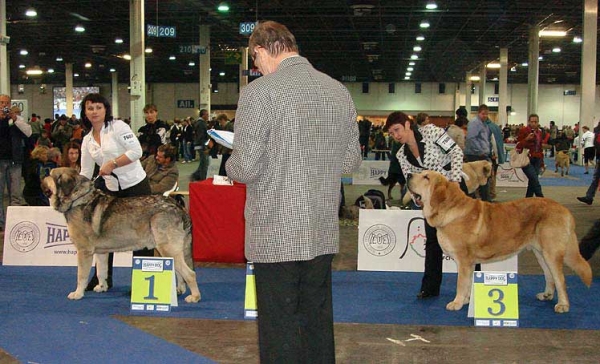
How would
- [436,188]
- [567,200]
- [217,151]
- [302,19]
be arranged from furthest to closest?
[302,19], [217,151], [567,200], [436,188]

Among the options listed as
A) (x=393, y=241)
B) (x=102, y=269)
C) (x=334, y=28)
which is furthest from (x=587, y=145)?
(x=102, y=269)

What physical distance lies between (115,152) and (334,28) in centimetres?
2560

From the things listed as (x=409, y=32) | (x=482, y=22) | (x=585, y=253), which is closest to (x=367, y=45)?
(x=409, y=32)

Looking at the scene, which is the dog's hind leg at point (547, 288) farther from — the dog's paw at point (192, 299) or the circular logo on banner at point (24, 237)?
the circular logo on banner at point (24, 237)

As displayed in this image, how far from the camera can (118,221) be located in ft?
18.8

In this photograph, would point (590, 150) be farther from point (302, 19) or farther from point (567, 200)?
point (302, 19)

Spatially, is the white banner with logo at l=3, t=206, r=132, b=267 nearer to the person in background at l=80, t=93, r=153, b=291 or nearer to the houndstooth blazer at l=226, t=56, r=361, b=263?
the person in background at l=80, t=93, r=153, b=291

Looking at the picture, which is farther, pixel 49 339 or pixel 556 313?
pixel 556 313

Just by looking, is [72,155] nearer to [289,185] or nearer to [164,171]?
[164,171]

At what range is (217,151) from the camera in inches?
764

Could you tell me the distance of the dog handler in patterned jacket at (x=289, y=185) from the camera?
2.59 metres

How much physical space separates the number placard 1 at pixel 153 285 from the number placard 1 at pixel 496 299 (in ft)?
7.96

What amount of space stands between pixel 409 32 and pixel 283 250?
3044 cm

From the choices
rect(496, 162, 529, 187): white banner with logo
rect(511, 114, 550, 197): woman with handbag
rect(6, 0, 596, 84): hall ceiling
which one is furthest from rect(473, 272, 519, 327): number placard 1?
rect(6, 0, 596, 84): hall ceiling
